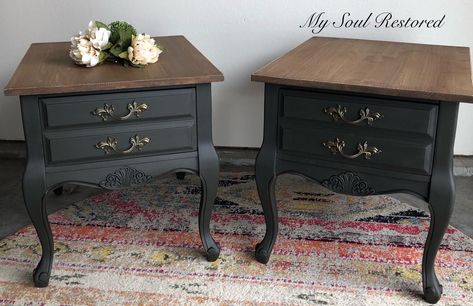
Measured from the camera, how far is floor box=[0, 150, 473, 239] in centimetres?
200

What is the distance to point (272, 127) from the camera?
63.7 inches

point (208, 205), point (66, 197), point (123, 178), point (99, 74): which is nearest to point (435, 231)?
point (208, 205)

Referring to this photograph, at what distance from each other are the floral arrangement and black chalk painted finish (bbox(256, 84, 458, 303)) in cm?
35

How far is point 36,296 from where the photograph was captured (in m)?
1.61

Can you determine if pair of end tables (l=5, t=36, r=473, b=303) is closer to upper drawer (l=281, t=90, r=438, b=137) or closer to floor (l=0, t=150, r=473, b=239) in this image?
upper drawer (l=281, t=90, r=438, b=137)

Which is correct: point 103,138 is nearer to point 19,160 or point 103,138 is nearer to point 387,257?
point 387,257

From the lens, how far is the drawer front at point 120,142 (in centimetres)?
154

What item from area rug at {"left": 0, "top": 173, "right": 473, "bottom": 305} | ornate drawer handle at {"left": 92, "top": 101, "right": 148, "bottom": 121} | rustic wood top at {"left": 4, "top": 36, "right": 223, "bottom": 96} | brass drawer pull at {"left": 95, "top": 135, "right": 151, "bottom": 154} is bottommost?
area rug at {"left": 0, "top": 173, "right": 473, "bottom": 305}

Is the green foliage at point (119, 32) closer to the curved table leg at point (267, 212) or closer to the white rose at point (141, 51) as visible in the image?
the white rose at point (141, 51)

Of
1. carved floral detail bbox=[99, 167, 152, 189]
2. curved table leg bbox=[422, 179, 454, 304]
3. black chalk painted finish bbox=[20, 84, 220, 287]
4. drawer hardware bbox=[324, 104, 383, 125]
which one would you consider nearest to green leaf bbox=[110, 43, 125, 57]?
black chalk painted finish bbox=[20, 84, 220, 287]

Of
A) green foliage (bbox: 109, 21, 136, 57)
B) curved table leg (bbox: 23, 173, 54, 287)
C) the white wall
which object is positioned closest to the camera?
curved table leg (bbox: 23, 173, 54, 287)

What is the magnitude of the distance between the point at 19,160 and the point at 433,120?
1.72 metres

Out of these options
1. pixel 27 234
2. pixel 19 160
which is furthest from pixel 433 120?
pixel 19 160

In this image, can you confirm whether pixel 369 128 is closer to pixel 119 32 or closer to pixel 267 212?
pixel 267 212
